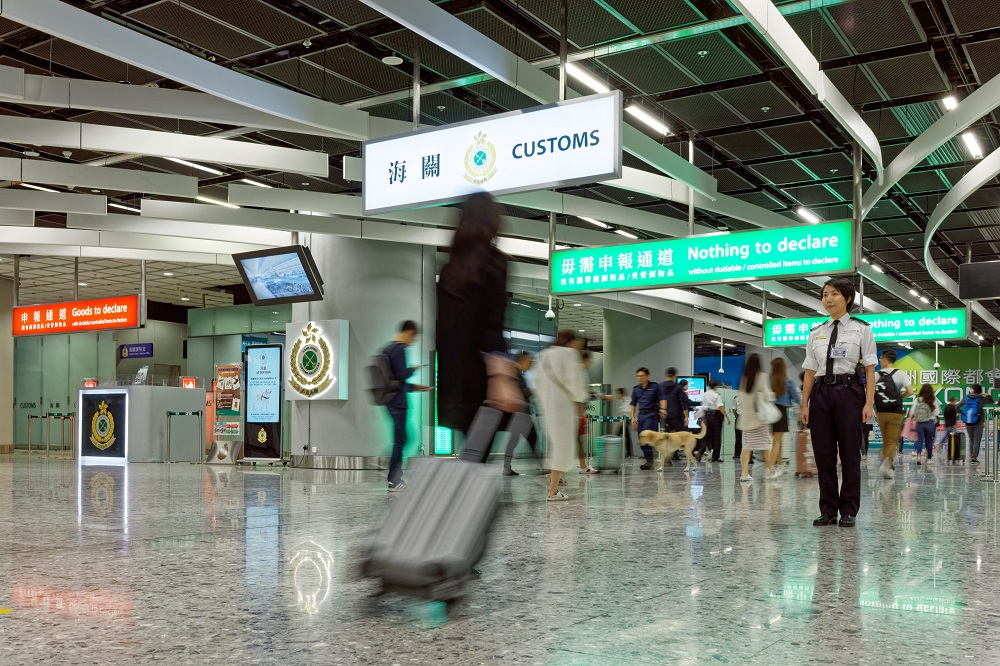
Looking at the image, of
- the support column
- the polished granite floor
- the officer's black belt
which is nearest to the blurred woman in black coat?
the polished granite floor

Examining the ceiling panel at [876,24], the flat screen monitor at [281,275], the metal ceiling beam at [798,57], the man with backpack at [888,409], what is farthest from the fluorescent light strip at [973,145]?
the flat screen monitor at [281,275]

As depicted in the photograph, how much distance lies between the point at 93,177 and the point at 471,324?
9648 mm

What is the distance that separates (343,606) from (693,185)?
977 centimetres

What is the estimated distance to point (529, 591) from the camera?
348 centimetres

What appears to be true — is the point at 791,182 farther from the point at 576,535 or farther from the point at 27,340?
the point at 27,340

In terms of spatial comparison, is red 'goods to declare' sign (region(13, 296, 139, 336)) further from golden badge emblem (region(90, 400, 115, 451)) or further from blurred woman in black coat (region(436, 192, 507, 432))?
Result: blurred woman in black coat (region(436, 192, 507, 432))

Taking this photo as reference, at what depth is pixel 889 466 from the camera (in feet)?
37.9

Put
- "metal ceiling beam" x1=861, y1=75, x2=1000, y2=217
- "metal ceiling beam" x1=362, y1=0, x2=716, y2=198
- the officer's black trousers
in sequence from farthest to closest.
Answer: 1. "metal ceiling beam" x1=861, y1=75, x2=1000, y2=217
2. "metal ceiling beam" x1=362, y1=0, x2=716, y2=198
3. the officer's black trousers

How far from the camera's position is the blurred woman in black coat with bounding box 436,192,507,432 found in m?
3.31

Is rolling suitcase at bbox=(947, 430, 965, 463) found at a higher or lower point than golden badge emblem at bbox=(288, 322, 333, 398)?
lower

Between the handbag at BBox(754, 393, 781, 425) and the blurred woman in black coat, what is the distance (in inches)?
340

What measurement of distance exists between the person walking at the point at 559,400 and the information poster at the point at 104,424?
11482 millimetres

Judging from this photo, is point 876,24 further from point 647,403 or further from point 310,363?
point 310,363

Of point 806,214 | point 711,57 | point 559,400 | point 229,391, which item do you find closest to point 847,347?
point 559,400
